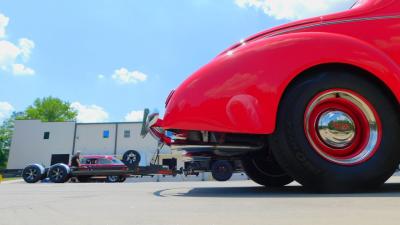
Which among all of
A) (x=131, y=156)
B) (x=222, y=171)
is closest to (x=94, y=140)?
(x=131, y=156)

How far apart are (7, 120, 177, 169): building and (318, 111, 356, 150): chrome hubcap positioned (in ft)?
112

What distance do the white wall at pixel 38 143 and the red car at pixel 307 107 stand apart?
126 ft

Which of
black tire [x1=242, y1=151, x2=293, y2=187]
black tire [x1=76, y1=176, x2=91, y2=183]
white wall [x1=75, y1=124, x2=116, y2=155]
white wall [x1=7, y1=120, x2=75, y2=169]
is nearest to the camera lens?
black tire [x1=242, y1=151, x2=293, y2=187]

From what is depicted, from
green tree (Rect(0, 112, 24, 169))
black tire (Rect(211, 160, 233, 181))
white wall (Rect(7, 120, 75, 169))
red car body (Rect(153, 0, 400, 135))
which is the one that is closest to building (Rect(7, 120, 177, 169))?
white wall (Rect(7, 120, 75, 169))

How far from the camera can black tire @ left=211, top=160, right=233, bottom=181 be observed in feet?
38.3

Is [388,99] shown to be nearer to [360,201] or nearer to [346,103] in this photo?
[346,103]

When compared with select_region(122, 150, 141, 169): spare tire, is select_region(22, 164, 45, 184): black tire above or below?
below

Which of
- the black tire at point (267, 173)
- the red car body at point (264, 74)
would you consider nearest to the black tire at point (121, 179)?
the black tire at point (267, 173)

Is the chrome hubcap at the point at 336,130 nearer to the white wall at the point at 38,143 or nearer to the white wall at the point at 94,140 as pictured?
the white wall at the point at 94,140

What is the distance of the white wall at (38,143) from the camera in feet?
125

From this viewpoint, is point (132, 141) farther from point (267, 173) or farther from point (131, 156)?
point (267, 173)

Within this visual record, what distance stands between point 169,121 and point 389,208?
1.77 m

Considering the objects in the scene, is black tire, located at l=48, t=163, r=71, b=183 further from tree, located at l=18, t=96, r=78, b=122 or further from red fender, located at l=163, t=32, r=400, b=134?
tree, located at l=18, t=96, r=78, b=122

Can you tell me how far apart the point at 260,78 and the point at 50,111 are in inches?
2460
